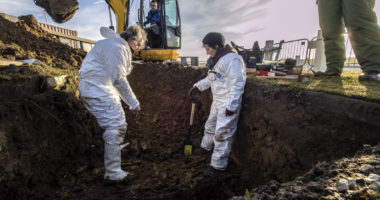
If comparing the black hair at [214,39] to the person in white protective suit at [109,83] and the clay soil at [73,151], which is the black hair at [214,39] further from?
the clay soil at [73,151]

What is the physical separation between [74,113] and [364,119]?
13.4 ft

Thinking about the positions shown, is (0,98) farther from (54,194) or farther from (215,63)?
(215,63)

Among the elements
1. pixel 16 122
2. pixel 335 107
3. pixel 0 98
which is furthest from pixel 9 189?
pixel 335 107

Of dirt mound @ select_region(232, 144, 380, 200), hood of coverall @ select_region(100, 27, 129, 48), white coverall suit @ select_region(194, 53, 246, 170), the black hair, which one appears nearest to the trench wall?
white coverall suit @ select_region(194, 53, 246, 170)

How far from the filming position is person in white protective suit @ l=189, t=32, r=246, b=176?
9.39 ft

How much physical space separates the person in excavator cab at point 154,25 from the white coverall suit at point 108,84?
430cm

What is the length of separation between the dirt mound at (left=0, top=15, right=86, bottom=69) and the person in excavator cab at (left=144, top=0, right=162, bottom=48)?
102 inches

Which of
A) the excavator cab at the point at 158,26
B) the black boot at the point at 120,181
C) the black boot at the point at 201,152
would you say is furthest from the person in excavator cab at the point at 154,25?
the black boot at the point at 120,181

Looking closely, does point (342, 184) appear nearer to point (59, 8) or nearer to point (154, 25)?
point (154, 25)

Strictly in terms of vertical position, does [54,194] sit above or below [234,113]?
below

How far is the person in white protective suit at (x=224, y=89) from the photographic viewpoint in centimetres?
286

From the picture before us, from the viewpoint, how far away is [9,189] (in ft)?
6.98

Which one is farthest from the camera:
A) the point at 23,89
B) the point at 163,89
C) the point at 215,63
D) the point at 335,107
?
the point at 163,89

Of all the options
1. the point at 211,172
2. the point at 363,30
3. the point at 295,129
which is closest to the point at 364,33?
the point at 363,30
